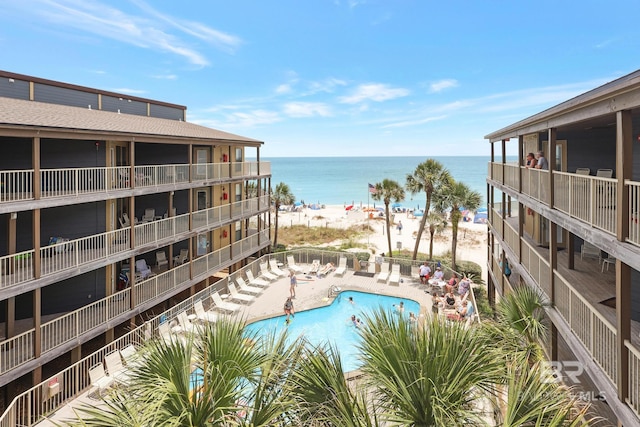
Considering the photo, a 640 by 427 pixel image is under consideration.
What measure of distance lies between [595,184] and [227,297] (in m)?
18.5

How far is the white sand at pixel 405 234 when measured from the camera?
38109 mm

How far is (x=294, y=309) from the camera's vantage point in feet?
67.6

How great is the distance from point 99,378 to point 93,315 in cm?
318

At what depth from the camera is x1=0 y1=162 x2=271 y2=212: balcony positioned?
515 inches

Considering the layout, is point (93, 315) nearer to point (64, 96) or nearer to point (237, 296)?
point (237, 296)

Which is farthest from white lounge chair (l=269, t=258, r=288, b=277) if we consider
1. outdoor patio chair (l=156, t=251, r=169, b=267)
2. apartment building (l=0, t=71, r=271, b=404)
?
outdoor patio chair (l=156, t=251, r=169, b=267)

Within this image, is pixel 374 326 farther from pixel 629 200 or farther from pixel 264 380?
pixel 629 200

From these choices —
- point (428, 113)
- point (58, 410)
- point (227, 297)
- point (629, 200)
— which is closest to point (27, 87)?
point (227, 297)

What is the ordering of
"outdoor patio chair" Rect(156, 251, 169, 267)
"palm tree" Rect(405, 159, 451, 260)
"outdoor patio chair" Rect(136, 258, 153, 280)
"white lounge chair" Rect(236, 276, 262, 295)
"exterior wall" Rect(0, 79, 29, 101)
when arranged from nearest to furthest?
"exterior wall" Rect(0, 79, 29, 101) → "outdoor patio chair" Rect(136, 258, 153, 280) → "outdoor patio chair" Rect(156, 251, 169, 267) → "white lounge chair" Rect(236, 276, 262, 295) → "palm tree" Rect(405, 159, 451, 260)

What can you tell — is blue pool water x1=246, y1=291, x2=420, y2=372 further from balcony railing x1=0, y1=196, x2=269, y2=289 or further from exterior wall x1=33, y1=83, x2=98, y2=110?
exterior wall x1=33, y1=83, x2=98, y2=110

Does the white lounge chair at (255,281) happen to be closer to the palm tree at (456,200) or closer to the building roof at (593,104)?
the palm tree at (456,200)

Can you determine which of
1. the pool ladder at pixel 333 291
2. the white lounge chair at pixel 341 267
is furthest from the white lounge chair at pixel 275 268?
the pool ladder at pixel 333 291

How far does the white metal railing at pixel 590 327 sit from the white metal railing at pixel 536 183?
2.91m

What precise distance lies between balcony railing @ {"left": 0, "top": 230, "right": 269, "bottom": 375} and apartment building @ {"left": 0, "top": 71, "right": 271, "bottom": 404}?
5 cm
